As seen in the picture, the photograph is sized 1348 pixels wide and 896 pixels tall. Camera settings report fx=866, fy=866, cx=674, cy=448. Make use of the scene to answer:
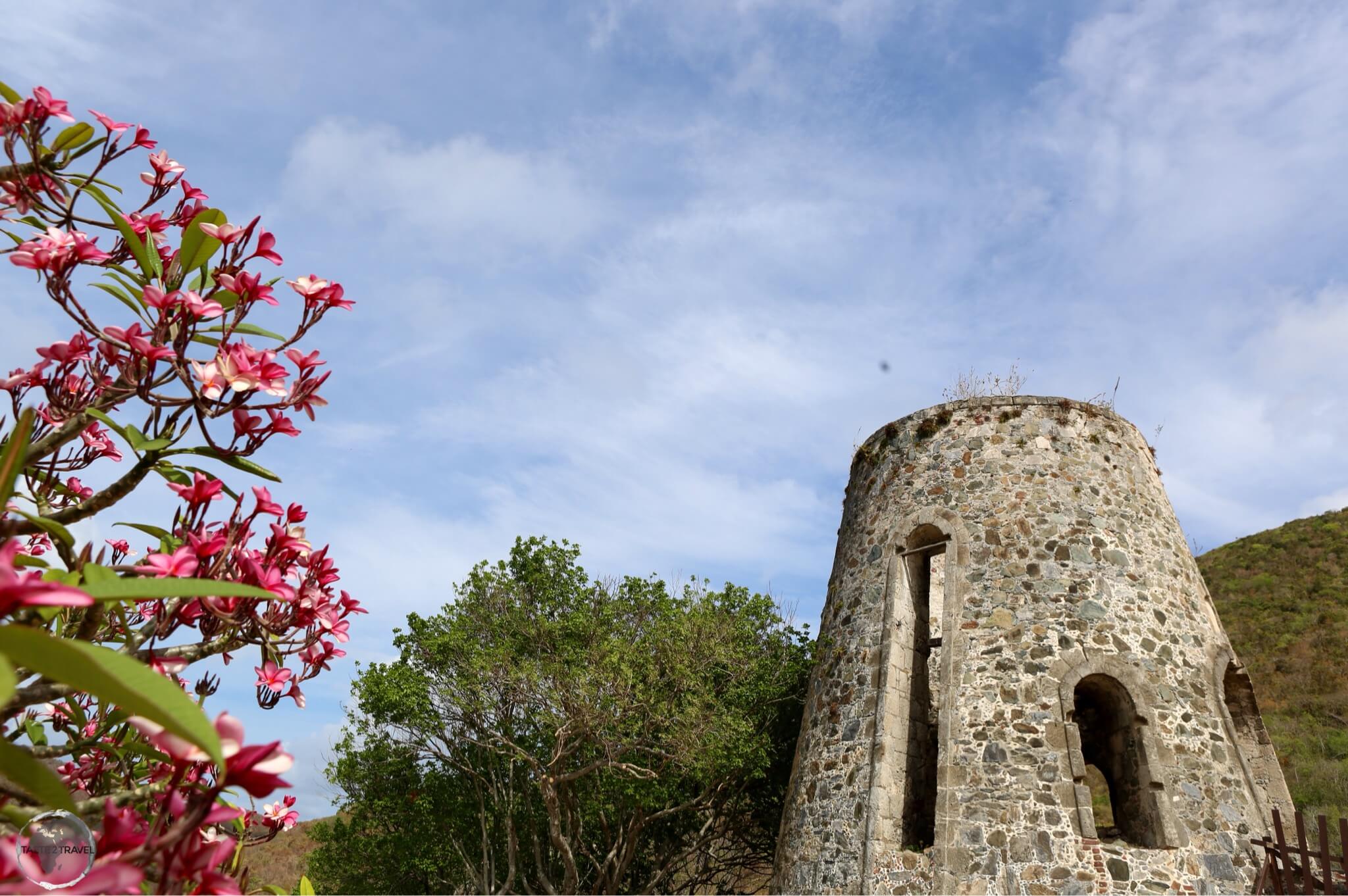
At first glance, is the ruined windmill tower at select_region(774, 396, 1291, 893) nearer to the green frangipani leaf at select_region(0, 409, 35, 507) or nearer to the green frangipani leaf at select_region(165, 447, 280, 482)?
the green frangipani leaf at select_region(165, 447, 280, 482)

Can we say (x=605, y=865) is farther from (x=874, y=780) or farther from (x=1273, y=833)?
(x=1273, y=833)

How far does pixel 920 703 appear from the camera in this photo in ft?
37.2

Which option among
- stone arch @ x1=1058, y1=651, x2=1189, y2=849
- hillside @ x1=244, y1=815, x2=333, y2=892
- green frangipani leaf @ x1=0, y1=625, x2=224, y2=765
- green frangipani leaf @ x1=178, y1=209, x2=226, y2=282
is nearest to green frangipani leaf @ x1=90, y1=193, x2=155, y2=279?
green frangipani leaf @ x1=178, y1=209, x2=226, y2=282

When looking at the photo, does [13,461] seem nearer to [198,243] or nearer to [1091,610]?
[198,243]

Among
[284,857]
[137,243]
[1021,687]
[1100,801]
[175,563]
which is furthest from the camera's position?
[284,857]

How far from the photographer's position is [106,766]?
126 inches

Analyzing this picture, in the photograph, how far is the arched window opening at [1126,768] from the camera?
31.3 ft

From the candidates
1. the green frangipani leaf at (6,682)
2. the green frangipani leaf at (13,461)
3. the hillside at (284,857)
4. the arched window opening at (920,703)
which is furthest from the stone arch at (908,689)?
the hillside at (284,857)

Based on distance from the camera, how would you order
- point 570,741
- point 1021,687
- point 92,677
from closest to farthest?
point 92,677 < point 1021,687 < point 570,741

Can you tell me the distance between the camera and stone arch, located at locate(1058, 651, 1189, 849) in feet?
30.3

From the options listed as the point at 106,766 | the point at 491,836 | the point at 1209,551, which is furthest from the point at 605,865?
the point at 1209,551

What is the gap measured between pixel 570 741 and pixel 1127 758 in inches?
301

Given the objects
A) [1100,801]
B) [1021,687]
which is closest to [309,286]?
[1021,687]

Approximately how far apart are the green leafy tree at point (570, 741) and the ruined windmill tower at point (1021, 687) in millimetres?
1957
